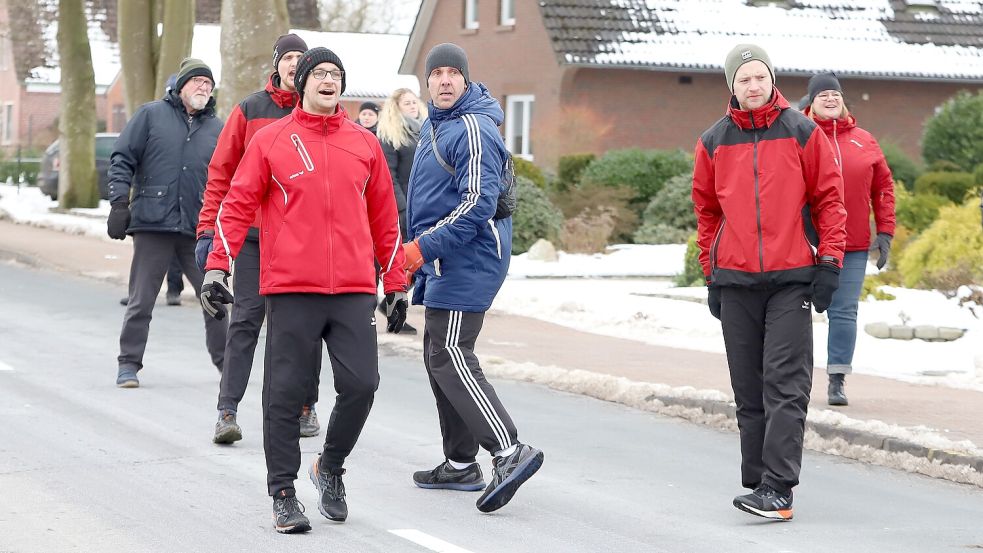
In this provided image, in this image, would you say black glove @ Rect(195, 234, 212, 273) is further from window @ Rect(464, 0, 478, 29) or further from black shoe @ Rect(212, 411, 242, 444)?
window @ Rect(464, 0, 478, 29)

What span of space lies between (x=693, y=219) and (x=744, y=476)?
57.2 ft

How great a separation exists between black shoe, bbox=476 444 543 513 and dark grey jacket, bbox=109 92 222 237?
3.95 metres

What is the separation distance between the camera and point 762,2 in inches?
1377

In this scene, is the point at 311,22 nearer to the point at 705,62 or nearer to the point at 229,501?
the point at 705,62

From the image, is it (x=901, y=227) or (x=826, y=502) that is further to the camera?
(x=901, y=227)

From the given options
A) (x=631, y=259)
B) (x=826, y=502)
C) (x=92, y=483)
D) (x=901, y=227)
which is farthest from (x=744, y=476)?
(x=631, y=259)

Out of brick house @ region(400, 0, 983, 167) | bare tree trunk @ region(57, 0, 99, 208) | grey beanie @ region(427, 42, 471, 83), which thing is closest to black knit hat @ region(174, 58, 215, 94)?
grey beanie @ region(427, 42, 471, 83)

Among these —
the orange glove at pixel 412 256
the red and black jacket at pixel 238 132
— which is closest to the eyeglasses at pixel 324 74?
the orange glove at pixel 412 256

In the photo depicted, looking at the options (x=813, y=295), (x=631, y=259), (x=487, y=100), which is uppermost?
(x=487, y=100)

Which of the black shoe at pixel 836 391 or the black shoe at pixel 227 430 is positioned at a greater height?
the black shoe at pixel 836 391

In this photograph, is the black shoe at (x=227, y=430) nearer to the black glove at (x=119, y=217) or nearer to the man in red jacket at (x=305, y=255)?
the man in red jacket at (x=305, y=255)

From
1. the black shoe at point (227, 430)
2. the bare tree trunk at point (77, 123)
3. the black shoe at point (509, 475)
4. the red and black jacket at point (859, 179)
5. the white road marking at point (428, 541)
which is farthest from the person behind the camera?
the bare tree trunk at point (77, 123)

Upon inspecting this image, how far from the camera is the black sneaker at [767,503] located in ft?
23.3

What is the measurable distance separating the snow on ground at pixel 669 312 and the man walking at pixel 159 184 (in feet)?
15.6
